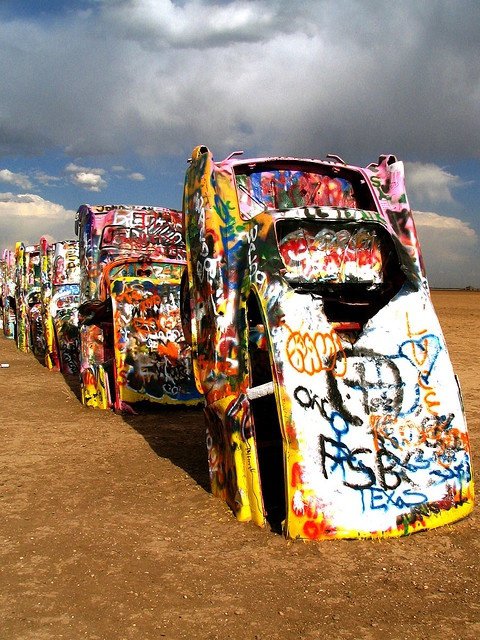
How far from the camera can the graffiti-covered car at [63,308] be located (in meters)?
14.5

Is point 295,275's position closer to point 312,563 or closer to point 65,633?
point 312,563

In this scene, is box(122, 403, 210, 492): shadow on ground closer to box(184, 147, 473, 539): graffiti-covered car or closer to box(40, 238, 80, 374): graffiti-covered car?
box(184, 147, 473, 539): graffiti-covered car

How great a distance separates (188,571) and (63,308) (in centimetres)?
1148

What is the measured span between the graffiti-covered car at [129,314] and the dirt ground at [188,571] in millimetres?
2884

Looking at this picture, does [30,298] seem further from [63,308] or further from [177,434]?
[177,434]

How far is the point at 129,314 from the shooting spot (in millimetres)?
9484

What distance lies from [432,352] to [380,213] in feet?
4.82

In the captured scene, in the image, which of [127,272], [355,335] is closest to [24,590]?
[355,335]

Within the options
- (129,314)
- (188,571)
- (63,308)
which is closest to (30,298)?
(63,308)

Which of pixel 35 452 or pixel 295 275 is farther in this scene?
pixel 35 452

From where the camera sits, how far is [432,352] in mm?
4996

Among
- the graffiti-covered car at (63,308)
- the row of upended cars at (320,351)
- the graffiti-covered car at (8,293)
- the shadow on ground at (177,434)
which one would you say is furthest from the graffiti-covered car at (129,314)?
the graffiti-covered car at (8,293)

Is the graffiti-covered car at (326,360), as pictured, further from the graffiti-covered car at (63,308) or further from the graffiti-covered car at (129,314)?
the graffiti-covered car at (63,308)

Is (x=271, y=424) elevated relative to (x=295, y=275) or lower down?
lower down
